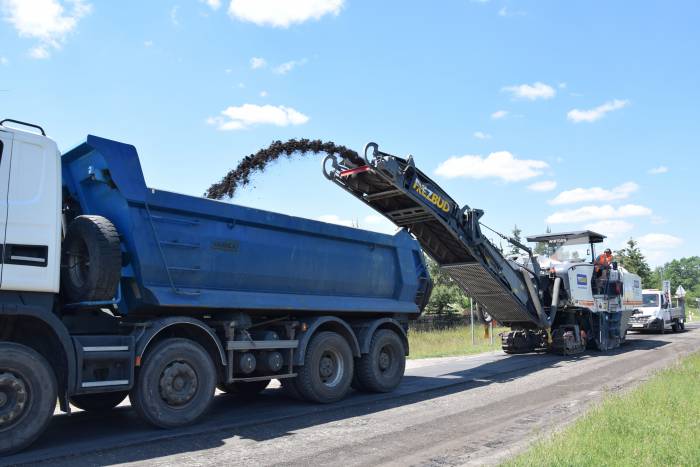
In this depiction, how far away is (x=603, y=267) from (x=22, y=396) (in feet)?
51.6

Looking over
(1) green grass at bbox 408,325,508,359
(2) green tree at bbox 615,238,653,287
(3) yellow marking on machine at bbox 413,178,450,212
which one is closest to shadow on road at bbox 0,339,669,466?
(3) yellow marking on machine at bbox 413,178,450,212

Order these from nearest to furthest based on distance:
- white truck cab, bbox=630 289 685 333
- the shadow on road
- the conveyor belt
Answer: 1. the shadow on road
2. the conveyor belt
3. white truck cab, bbox=630 289 685 333

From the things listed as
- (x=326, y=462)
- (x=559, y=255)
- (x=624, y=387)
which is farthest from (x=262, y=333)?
(x=559, y=255)

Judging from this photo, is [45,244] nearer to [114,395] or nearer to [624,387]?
[114,395]

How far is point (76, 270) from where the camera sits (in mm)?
6656

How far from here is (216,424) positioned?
7164 millimetres

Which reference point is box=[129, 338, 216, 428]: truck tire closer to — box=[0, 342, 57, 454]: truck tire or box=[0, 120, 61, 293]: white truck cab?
box=[0, 342, 57, 454]: truck tire

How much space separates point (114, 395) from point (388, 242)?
16.6 feet

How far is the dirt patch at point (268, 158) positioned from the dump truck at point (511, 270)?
17 cm

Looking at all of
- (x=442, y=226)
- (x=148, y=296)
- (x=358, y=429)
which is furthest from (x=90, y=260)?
(x=442, y=226)

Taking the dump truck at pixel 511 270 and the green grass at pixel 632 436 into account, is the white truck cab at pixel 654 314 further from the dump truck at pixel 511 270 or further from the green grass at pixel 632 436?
the green grass at pixel 632 436

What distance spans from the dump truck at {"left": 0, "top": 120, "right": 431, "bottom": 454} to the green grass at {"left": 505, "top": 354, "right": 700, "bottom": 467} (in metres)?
3.79

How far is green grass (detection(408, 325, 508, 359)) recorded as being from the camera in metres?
17.7

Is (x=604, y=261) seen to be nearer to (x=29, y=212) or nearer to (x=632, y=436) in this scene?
(x=632, y=436)
